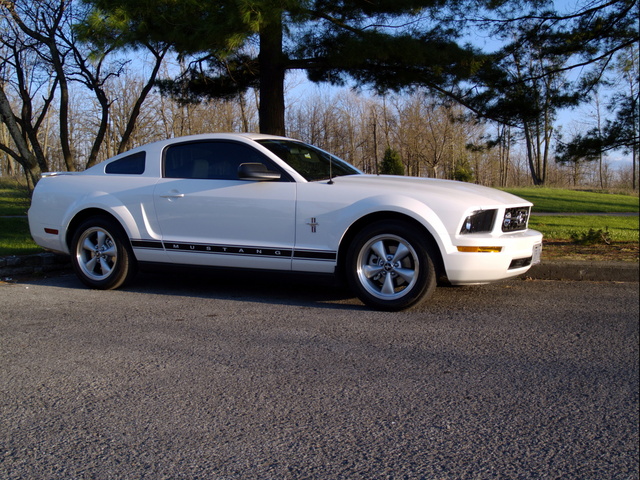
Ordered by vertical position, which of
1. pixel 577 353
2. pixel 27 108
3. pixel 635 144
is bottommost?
pixel 577 353

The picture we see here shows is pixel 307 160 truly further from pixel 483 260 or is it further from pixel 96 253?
pixel 96 253

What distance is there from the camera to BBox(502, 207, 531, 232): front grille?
5199 millimetres

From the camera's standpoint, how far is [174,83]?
12.4 metres

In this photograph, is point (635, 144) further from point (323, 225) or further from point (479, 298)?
point (323, 225)

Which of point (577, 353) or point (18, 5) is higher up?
point (18, 5)

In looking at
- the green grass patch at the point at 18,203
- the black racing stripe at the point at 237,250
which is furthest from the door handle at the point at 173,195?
the green grass patch at the point at 18,203

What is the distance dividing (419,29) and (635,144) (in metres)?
3.59

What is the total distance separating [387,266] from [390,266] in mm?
26

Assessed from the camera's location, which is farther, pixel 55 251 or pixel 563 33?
pixel 563 33

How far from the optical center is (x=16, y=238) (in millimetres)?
9156

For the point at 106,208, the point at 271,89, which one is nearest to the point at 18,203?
the point at 271,89

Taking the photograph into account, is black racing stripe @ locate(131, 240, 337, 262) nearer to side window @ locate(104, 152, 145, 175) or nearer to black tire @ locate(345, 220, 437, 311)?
black tire @ locate(345, 220, 437, 311)

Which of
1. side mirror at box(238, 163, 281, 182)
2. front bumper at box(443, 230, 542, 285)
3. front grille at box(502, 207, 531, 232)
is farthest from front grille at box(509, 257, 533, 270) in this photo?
side mirror at box(238, 163, 281, 182)

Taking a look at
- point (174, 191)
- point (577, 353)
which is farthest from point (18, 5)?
point (577, 353)
